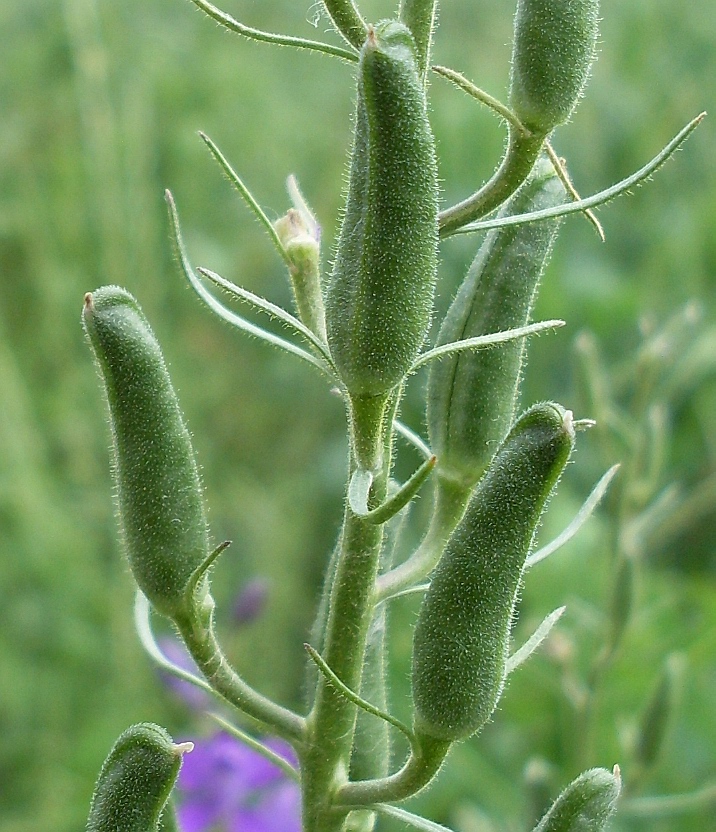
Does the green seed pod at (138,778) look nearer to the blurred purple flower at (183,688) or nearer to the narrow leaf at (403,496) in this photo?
the narrow leaf at (403,496)

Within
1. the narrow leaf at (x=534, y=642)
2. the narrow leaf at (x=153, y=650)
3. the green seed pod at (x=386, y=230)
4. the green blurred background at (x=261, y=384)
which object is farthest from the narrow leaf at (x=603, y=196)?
the green blurred background at (x=261, y=384)

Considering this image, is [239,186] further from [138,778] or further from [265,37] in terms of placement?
[138,778]

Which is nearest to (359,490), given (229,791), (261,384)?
(229,791)

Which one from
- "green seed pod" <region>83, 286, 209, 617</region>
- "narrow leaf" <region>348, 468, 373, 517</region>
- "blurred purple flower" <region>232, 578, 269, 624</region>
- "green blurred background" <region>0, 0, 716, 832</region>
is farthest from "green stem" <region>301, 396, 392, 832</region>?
"blurred purple flower" <region>232, 578, 269, 624</region>

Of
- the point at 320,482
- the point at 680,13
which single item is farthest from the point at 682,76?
the point at 320,482

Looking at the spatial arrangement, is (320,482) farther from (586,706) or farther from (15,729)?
(586,706)

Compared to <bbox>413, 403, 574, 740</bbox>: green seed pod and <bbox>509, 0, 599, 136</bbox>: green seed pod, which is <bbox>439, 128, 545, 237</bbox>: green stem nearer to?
<bbox>509, 0, 599, 136</bbox>: green seed pod
